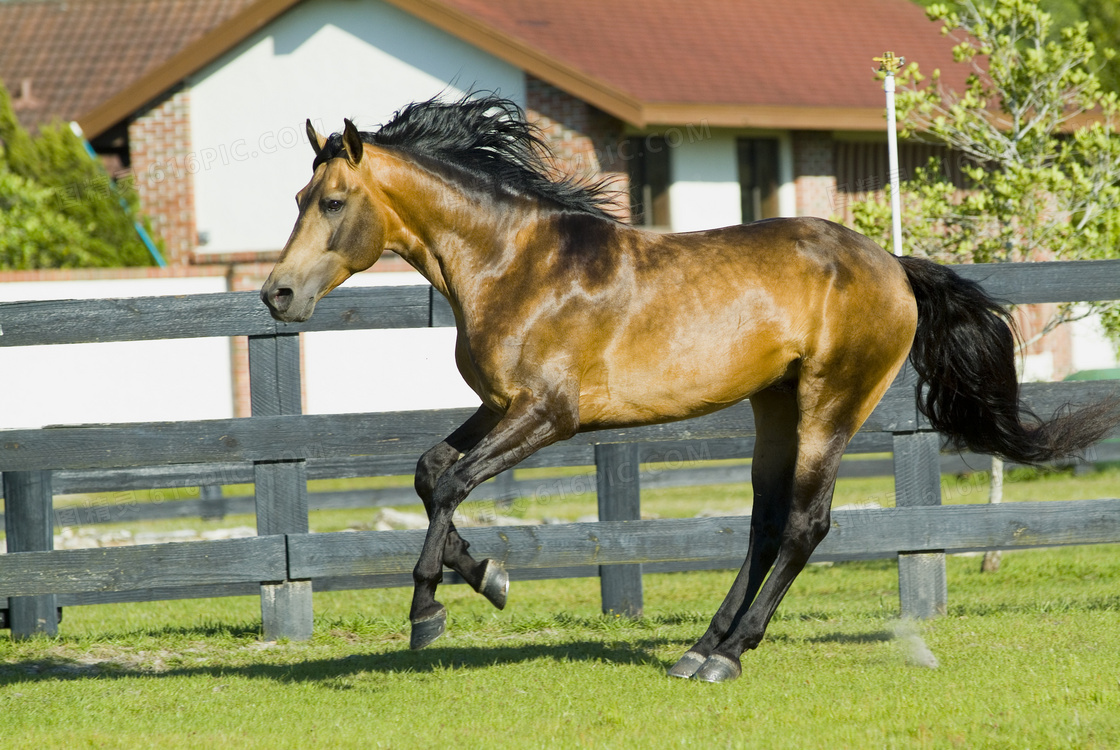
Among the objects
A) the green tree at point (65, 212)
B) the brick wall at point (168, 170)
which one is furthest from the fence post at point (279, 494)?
the green tree at point (65, 212)

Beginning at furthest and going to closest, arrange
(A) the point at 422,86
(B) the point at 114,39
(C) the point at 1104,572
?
(B) the point at 114,39 → (A) the point at 422,86 → (C) the point at 1104,572

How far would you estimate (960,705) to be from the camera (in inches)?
163

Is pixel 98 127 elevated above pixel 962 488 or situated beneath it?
elevated above

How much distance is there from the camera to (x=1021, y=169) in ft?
26.2

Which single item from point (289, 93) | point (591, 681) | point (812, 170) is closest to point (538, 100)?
point (289, 93)

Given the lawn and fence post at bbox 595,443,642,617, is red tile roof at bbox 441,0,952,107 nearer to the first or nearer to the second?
fence post at bbox 595,443,642,617

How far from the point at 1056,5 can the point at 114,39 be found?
2227 cm

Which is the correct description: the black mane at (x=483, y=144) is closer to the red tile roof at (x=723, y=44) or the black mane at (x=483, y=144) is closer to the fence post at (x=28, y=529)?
the fence post at (x=28, y=529)

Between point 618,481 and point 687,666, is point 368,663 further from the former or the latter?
point 618,481

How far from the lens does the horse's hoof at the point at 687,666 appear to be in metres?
4.73


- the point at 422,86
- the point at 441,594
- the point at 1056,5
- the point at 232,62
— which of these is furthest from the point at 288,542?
the point at 1056,5

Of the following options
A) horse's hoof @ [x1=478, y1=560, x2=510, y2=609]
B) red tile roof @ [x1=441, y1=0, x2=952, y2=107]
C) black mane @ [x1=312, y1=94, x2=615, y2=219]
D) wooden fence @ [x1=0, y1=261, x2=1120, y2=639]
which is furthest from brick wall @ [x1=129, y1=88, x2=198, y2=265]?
horse's hoof @ [x1=478, y1=560, x2=510, y2=609]

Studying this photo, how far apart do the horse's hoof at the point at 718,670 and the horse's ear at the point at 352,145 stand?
2326mm

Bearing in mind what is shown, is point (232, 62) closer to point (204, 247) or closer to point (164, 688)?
point (204, 247)
